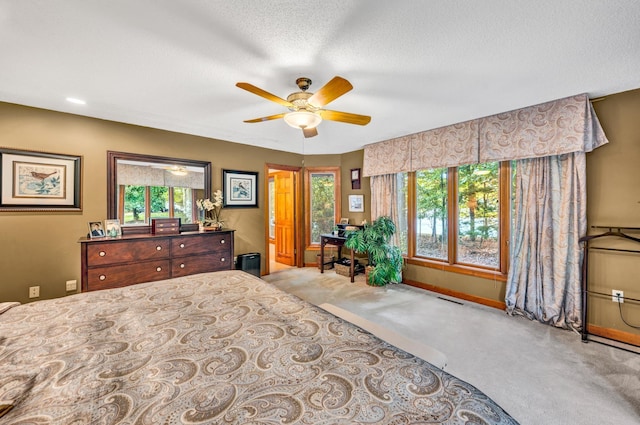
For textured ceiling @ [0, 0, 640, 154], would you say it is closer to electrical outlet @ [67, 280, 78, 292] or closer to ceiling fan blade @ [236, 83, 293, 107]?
ceiling fan blade @ [236, 83, 293, 107]

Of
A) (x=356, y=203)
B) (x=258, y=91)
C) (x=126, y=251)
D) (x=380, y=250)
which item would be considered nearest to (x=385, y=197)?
(x=356, y=203)

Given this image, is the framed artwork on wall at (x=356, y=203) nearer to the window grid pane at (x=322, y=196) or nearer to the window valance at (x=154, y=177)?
the window grid pane at (x=322, y=196)

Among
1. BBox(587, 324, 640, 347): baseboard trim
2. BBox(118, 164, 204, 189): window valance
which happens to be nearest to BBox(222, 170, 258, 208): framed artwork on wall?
BBox(118, 164, 204, 189): window valance

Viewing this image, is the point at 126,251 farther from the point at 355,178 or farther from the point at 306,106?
the point at 355,178

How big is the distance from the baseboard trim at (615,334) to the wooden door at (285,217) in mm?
4467

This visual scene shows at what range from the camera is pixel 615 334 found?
263 cm

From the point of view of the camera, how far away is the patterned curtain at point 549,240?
277 cm

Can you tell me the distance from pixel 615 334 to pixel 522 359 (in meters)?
1.24

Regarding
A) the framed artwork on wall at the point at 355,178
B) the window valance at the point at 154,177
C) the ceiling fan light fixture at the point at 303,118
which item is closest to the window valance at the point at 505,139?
the framed artwork on wall at the point at 355,178

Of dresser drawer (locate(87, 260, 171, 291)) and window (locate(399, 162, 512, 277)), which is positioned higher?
window (locate(399, 162, 512, 277))

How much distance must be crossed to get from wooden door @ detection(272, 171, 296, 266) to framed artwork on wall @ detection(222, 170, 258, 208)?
99 centimetres

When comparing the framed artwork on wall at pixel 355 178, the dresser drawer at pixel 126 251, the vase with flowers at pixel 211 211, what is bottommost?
the dresser drawer at pixel 126 251

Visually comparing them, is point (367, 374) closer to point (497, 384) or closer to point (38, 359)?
point (38, 359)

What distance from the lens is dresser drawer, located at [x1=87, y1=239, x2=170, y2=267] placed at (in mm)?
2902
